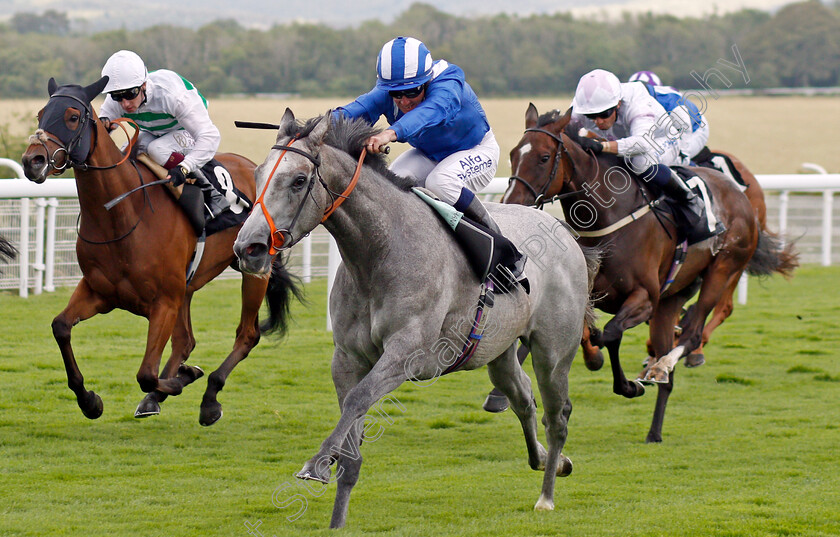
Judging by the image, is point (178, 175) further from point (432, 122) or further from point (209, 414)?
point (432, 122)

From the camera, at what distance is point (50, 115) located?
503 cm

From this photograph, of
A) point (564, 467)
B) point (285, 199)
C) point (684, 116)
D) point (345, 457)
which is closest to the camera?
point (285, 199)

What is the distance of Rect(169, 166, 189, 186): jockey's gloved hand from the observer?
5.58 m

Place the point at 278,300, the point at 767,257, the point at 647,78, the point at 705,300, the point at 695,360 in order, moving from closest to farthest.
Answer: the point at 278,300 → the point at 705,300 → the point at 695,360 → the point at 767,257 → the point at 647,78

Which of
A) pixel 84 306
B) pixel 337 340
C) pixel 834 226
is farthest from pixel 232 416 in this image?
pixel 834 226

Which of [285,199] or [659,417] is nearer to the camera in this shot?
[285,199]

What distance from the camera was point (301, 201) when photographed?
3400mm

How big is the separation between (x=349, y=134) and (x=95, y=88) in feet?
6.77

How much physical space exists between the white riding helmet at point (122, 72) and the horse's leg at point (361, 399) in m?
2.55

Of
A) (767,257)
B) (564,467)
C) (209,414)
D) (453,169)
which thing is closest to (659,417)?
(564,467)

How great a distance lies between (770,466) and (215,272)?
3160 millimetres

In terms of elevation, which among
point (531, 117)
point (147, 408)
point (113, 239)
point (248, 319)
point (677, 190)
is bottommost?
point (147, 408)

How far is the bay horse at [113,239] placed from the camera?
200 inches

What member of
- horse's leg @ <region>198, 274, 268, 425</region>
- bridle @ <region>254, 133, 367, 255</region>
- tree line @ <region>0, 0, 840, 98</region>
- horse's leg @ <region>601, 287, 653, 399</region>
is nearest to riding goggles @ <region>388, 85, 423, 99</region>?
bridle @ <region>254, 133, 367, 255</region>
